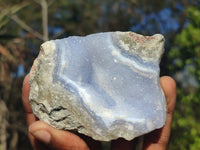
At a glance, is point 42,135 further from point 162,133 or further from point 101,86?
point 162,133

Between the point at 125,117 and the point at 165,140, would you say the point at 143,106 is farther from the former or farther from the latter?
the point at 165,140

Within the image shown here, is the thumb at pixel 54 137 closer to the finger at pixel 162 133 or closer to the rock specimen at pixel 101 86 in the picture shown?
the rock specimen at pixel 101 86

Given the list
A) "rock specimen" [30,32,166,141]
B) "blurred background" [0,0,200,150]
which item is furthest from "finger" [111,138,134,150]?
"blurred background" [0,0,200,150]

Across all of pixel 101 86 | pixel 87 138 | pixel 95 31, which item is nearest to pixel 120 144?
pixel 87 138

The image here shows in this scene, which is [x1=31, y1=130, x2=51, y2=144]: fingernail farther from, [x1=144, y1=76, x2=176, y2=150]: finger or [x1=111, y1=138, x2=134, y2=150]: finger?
[x1=144, y1=76, x2=176, y2=150]: finger

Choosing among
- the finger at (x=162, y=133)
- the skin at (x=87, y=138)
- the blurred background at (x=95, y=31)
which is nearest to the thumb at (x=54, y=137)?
the skin at (x=87, y=138)

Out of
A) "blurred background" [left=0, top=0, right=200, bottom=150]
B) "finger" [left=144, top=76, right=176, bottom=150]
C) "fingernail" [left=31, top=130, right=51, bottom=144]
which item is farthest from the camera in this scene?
"blurred background" [left=0, top=0, right=200, bottom=150]
